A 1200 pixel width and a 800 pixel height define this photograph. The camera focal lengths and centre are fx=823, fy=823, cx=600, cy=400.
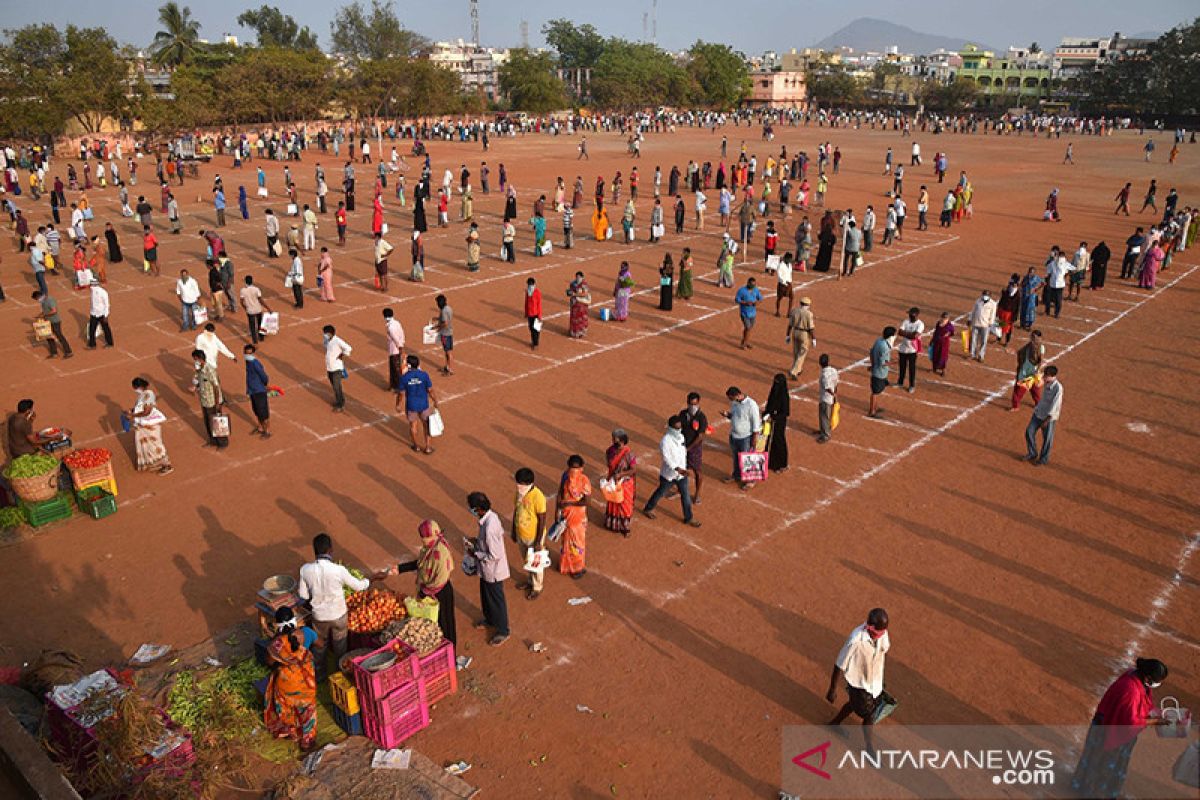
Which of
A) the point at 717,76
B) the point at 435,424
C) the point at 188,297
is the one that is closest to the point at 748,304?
the point at 435,424

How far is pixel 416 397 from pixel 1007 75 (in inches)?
5259

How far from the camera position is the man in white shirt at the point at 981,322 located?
16.3m

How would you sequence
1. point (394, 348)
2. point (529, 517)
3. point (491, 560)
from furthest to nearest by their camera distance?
point (394, 348), point (529, 517), point (491, 560)

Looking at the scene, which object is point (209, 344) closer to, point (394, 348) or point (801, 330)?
point (394, 348)

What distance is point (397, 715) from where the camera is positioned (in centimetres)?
704

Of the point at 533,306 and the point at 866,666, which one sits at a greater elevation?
the point at 533,306

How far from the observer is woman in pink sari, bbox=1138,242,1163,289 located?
74.2 ft

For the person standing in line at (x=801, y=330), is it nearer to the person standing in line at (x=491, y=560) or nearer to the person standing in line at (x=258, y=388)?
the person standing in line at (x=491, y=560)

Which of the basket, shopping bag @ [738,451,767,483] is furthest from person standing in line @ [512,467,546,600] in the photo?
shopping bag @ [738,451,767,483]

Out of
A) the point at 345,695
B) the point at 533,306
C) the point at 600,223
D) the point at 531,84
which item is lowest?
the point at 345,695

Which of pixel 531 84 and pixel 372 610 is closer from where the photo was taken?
pixel 372 610

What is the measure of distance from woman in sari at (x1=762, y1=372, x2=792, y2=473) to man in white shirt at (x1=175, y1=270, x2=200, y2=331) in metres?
13.1

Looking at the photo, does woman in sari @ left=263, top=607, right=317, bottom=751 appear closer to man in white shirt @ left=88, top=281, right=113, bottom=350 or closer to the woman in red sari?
the woman in red sari

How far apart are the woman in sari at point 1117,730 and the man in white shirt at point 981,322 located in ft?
36.4
